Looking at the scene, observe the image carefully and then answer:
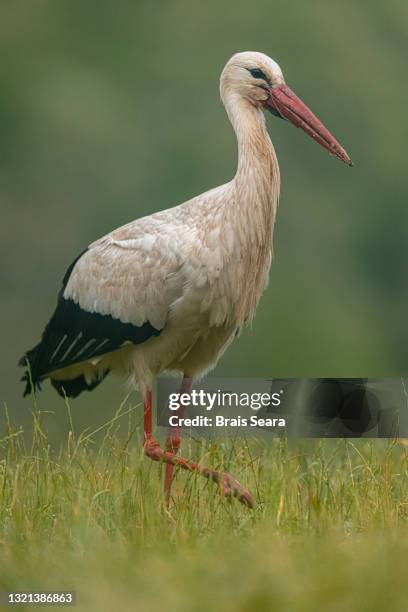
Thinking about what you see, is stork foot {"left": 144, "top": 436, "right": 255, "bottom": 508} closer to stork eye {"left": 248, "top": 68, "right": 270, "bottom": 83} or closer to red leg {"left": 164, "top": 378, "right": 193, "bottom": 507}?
red leg {"left": 164, "top": 378, "right": 193, "bottom": 507}

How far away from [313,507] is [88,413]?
12.3ft

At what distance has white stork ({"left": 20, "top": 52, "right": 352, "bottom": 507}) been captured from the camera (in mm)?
5277

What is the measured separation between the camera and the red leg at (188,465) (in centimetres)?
464

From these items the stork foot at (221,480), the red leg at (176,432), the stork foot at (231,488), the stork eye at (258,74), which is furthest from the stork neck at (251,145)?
the stork foot at (231,488)

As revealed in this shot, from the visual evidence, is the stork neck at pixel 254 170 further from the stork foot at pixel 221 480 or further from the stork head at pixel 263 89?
the stork foot at pixel 221 480

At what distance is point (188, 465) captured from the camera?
4.96 meters

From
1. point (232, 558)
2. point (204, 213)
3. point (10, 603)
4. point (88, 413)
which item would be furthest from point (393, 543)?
point (88, 413)

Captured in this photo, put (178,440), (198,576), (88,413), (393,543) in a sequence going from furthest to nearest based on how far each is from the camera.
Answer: (88,413), (178,440), (393,543), (198,576)

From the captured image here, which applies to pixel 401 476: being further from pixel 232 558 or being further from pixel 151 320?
pixel 232 558

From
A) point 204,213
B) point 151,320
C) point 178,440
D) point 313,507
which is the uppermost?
point 204,213

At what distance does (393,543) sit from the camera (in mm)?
3693

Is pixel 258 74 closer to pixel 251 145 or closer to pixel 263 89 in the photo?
pixel 263 89

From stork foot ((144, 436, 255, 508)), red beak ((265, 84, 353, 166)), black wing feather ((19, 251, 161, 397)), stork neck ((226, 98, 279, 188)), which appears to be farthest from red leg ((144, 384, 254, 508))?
red beak ((265, 84, 353, 166))

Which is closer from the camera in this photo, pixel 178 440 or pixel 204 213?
pixel 204 213
